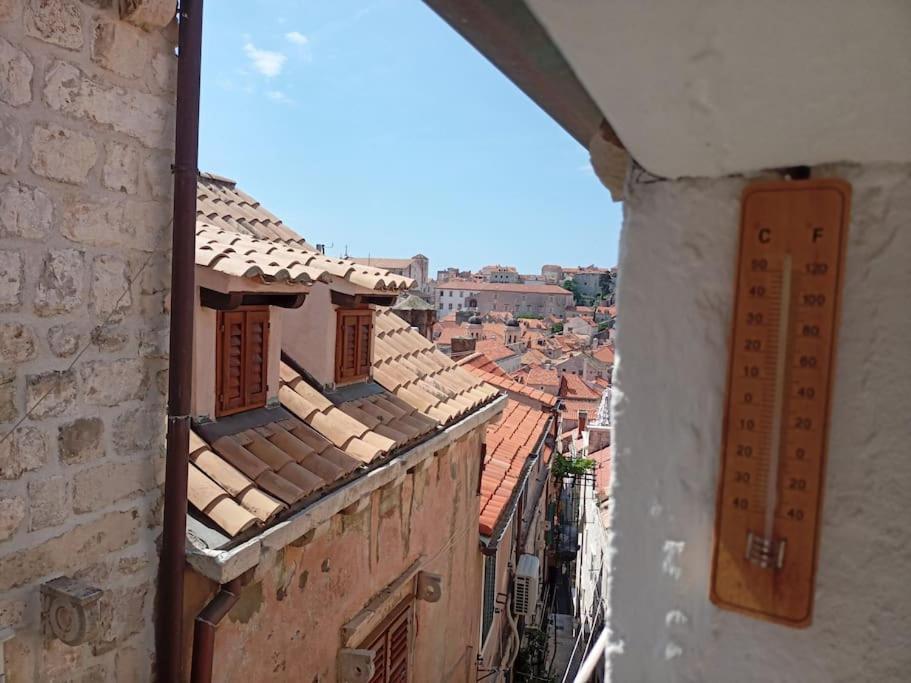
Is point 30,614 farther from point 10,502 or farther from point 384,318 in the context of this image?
point 384,318

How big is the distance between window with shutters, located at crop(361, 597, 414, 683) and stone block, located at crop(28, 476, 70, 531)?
8.15 ft

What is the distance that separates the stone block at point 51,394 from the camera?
2.29 meters

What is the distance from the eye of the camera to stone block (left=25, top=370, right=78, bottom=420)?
90.1 inches

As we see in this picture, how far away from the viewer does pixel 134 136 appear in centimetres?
259

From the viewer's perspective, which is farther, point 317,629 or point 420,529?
point 420,529

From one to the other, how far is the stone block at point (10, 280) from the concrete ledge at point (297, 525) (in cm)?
121

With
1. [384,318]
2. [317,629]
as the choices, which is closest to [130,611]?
[317,629]

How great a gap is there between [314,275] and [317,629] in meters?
2.04

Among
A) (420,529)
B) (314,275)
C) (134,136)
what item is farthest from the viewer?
(420,529)

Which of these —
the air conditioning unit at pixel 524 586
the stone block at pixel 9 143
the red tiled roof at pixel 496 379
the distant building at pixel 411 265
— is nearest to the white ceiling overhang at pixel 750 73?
the stone block at pixel 9 143

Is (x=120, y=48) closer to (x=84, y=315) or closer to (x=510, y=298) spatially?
(x=84, y=315)

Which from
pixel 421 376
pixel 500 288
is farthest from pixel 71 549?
pixel 500 288

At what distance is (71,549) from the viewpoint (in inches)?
96.1

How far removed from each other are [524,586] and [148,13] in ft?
30.3
